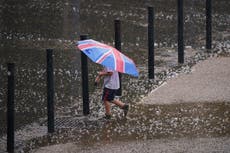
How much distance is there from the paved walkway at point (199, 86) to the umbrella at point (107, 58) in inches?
53.8

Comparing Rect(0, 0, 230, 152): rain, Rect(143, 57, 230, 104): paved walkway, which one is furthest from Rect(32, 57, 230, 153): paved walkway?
Rect(0, 0, 230, 152): rain

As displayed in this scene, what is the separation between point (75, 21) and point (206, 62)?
5556mm

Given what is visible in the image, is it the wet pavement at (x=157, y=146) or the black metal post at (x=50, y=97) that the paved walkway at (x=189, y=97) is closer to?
the wet pavement at (x=157, y=146)

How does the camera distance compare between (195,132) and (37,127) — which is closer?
(195,132)

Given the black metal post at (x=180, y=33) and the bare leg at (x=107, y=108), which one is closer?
the bare leg at (x=107, y=108)

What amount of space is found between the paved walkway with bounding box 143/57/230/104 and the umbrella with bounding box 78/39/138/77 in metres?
1.37

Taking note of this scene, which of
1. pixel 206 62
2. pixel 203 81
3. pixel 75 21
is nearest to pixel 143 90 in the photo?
pixel 203 81

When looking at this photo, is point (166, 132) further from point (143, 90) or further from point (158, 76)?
point (158, 76)

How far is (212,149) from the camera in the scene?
8398 millimetres

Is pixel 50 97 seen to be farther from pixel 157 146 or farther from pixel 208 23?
pixel 208 23

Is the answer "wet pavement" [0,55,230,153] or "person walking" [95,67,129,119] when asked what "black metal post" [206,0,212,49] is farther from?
"person walking" [95,67,129,119]

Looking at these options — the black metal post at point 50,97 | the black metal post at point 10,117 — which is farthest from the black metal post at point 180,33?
the black metal post at point 10,117

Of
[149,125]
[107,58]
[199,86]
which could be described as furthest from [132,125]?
[199,86]

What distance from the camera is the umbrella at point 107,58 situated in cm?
958
